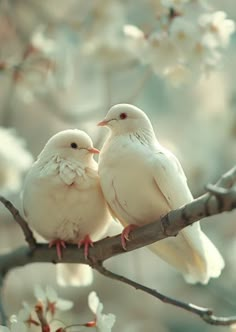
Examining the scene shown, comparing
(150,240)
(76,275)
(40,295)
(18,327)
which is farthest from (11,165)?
(150,240)

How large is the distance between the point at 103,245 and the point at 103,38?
39.1 inches

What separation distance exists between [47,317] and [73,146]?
9.9 inches

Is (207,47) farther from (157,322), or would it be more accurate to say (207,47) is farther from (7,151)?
(157,322)

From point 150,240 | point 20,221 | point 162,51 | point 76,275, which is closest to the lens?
point 150,240

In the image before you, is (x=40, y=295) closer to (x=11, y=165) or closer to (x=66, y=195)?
(x=66, y=195)

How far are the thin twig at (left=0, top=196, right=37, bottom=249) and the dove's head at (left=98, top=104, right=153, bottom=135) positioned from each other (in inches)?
7.3

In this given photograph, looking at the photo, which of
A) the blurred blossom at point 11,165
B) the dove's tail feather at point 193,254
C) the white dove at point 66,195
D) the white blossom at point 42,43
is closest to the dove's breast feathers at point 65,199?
the white dove at point 66,195

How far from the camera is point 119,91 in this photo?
304 centimetres

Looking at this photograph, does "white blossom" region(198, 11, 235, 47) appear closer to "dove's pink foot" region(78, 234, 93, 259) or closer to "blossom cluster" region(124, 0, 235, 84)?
"blossom cluster" region(124, 0, 235, 84)

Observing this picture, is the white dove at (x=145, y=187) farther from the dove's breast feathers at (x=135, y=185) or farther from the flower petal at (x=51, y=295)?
the flower petal at (x=51, y=295)

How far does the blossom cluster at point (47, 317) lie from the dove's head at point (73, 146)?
20 cm

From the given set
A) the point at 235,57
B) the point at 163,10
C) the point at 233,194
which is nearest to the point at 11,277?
the point at 235,57

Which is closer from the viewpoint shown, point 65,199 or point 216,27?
A: point 65,199

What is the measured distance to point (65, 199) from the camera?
1.31 meters
